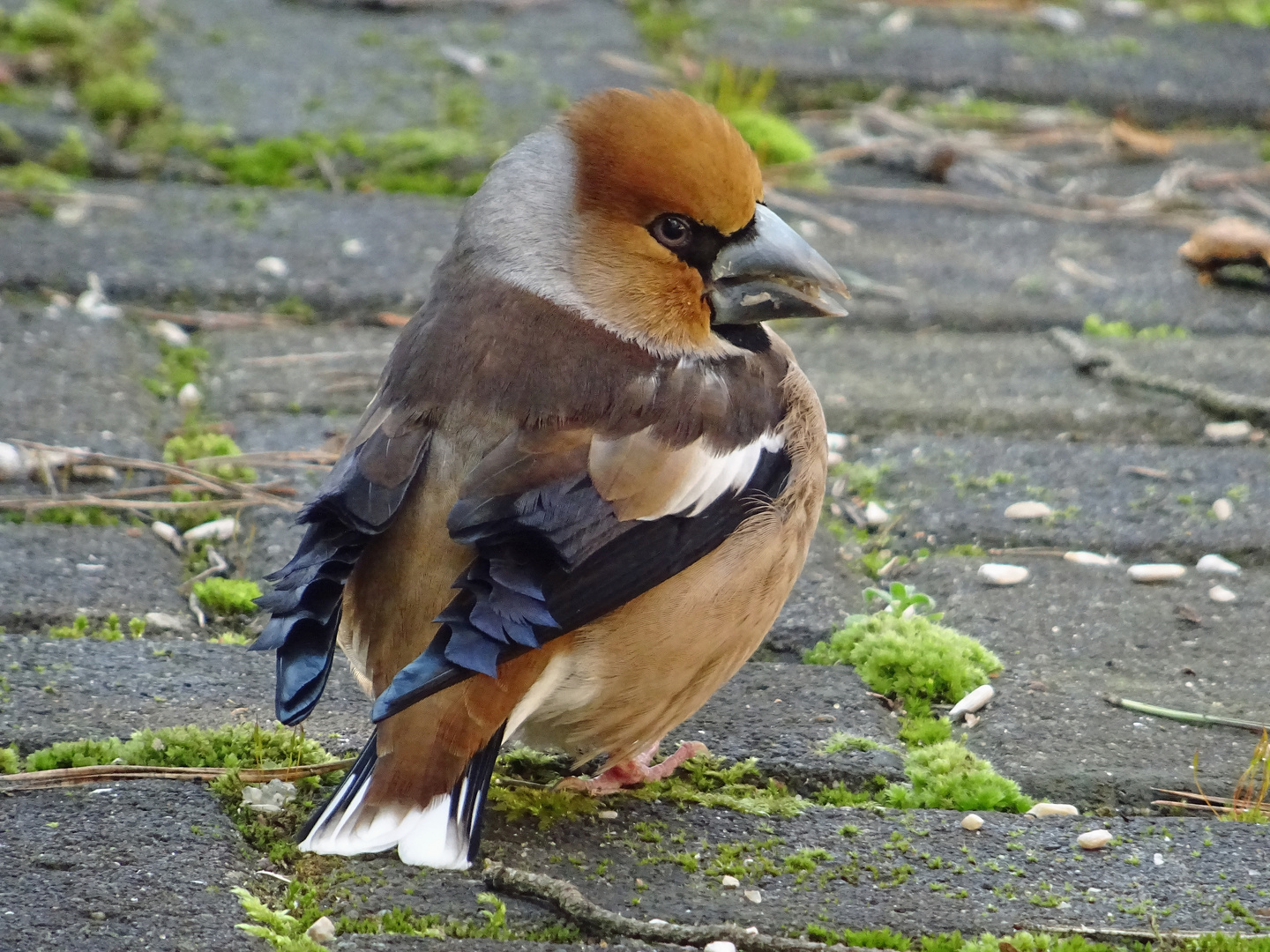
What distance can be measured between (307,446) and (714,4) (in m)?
3.36

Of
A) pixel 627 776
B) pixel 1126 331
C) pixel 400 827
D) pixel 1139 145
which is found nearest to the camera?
pixel 400 827

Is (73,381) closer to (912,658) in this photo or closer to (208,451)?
(208,451)

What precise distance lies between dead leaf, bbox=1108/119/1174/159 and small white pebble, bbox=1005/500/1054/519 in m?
2.40

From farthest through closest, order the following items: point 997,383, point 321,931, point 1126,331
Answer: point 1126,331 → point 997,383 → point 321,931

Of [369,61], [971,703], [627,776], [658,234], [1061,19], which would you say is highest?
[1061,19]

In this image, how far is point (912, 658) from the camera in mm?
2637

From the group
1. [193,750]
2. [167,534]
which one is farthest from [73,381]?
[193,750]

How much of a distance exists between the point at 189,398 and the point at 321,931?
6.14 ft

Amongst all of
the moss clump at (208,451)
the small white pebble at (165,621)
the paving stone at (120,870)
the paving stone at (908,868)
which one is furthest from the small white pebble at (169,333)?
the paving stone at (908,868)

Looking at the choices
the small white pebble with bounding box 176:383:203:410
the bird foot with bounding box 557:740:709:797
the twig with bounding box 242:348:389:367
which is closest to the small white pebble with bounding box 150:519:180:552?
the small white pebble with bounding box 176:383:203:410

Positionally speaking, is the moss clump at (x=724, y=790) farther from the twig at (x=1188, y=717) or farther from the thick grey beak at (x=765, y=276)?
the thick grey beak at (x=765, y=276)

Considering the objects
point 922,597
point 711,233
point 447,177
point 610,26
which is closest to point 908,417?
point 922,597

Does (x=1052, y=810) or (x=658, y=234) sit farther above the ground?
(x=658, y=234)

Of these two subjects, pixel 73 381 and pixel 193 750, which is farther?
pixel 73 381
